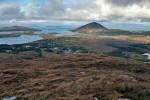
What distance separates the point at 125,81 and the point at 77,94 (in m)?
9.44

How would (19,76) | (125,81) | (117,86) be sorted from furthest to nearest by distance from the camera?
(19,76), (125,81), (117,86)

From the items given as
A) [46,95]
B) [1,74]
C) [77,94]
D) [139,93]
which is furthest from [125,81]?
[1,74]

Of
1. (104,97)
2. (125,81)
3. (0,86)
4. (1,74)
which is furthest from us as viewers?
(1,74)

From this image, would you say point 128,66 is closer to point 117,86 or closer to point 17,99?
point 117,86

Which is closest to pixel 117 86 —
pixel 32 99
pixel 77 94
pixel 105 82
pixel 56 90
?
pixel 105 82

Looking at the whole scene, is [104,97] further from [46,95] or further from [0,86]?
[0,86]

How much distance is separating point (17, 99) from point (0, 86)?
10044mm

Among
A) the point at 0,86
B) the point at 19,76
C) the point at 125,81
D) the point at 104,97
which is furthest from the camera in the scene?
the point at 19,76

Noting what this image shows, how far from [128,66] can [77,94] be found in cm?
3457

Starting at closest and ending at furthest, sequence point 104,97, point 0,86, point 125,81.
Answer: point 104,97 → point 125,81 → point 0,86

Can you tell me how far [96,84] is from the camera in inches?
1484

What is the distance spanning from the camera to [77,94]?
113 ft

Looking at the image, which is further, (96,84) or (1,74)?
(1,74)

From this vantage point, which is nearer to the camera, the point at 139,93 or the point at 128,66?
the point at 139,93
